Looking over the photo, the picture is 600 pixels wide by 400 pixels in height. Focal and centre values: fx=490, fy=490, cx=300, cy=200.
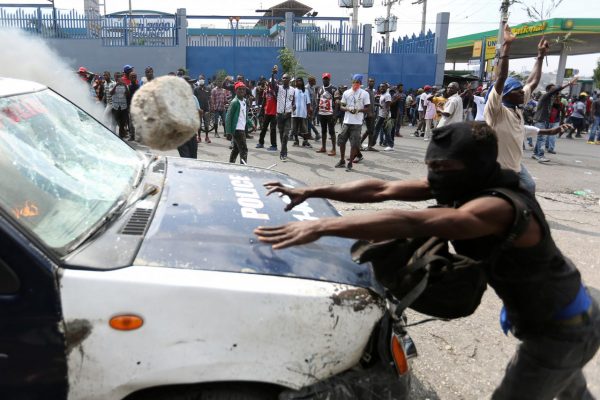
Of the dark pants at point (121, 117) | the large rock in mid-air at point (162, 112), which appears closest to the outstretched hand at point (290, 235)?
the large rock in mid-air at point (162, 112)

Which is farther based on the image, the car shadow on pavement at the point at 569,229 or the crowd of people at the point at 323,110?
the crowd of people at the point at 323,110

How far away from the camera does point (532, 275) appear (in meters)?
1.83

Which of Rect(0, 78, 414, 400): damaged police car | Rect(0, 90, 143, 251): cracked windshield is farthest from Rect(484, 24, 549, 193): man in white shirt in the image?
Rect(0, 90, 143, 251): cracked windshield

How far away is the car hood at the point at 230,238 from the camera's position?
178 centimetres

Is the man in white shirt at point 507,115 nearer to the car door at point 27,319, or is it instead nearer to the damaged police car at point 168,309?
the damaged police car at point 168,309

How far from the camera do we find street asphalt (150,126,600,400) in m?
3.02

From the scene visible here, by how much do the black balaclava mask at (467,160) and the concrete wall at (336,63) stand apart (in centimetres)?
2112

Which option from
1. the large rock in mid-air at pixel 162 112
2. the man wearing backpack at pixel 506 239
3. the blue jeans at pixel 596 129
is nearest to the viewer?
the man wearing backpack at pixel 506 239

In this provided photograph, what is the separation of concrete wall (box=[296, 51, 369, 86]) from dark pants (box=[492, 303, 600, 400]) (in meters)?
21.2

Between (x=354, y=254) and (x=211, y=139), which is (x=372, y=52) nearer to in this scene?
(x=211, y=139)

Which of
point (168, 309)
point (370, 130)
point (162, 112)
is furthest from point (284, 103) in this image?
point (168, 309)

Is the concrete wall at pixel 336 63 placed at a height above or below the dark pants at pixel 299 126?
above

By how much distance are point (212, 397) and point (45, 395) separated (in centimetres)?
54

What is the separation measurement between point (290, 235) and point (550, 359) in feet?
3.75
